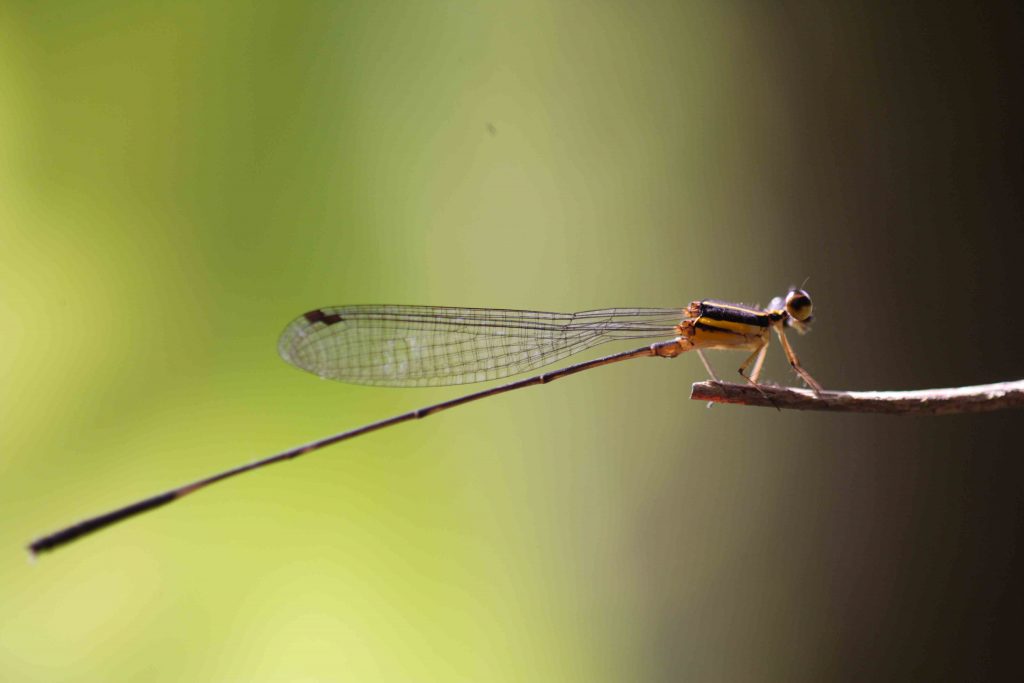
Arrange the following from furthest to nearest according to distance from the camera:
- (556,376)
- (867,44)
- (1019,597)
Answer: (867,44)
(1019,597)
(556,376)

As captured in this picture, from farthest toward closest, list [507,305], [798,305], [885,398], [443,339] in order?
[507,305]
[443,339]
[798,305]
[885,398]

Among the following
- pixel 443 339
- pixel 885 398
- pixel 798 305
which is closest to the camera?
pixel 885 398

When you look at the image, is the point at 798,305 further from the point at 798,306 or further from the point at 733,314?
the point at 733,314

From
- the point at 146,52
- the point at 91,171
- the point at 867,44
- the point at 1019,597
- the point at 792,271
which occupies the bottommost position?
the point at 1019,597

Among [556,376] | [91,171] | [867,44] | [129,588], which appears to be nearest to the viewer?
[556,376]

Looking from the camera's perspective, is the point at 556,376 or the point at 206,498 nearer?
the point at 556,376

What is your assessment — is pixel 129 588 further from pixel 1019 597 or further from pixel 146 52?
pixel 1019 597

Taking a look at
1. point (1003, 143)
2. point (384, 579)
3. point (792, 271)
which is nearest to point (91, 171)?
point (384, 579)

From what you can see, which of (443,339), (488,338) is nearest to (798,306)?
(488,338)
